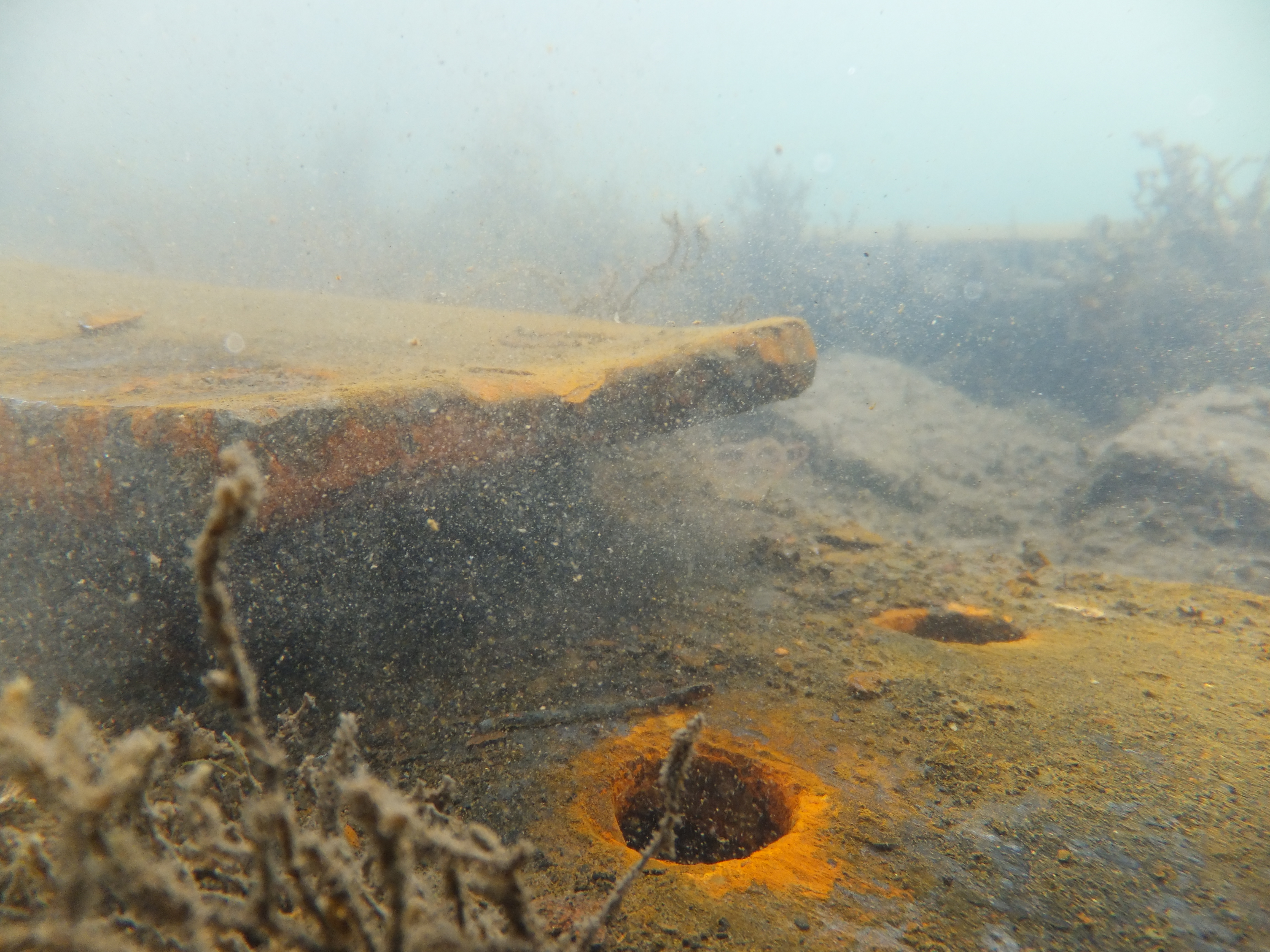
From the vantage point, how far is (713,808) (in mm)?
2451

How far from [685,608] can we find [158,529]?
9.68 feet

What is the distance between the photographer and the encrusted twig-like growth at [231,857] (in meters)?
0.76

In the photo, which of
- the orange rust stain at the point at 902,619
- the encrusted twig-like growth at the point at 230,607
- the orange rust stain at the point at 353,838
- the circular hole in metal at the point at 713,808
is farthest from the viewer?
the orange rust stain at the point at 902,619

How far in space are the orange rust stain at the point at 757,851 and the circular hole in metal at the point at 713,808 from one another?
4cm

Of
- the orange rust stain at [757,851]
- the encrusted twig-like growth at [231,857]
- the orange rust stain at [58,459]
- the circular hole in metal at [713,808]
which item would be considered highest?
the orange rust stain at [58,459]

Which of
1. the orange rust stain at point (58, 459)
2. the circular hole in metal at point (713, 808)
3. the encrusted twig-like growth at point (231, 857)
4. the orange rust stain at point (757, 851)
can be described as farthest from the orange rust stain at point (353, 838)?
the orange rust stain at point (58, 459)

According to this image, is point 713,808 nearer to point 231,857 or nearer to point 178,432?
point 231,857

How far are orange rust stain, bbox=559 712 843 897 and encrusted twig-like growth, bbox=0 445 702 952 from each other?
0.66 m

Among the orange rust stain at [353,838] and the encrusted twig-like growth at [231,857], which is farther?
the orange rust stain at [353,838]

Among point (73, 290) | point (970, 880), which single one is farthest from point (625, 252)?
point (970, 880)

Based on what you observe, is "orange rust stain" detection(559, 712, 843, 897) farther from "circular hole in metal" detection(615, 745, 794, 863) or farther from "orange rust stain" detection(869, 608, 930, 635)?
"orange rust stain" detection(869, 608, 930, 635)

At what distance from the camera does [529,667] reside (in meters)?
3.15

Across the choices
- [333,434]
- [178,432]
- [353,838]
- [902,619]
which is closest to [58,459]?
[178,432]

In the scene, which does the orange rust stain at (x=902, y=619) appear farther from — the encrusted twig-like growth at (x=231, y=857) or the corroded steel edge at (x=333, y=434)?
the encrusted twig-like growth at (x=231, y=857)
